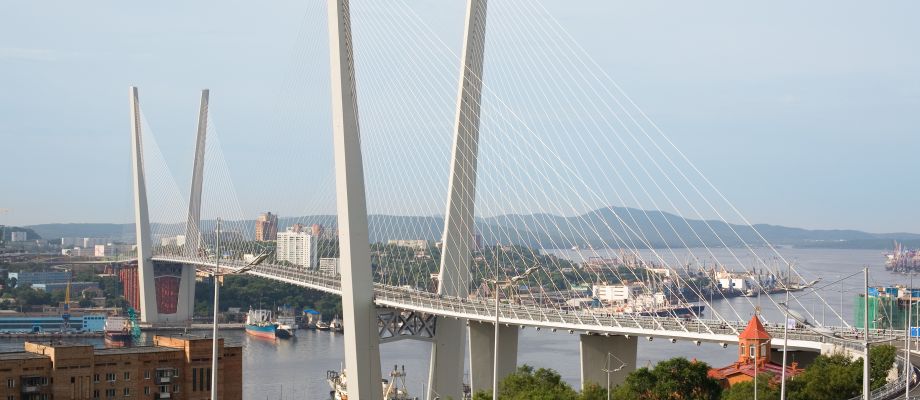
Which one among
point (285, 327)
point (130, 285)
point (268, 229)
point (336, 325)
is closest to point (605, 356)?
point (285, 327)

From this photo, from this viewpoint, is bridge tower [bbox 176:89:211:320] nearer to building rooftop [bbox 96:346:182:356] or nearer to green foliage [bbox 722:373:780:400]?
building rooftop [bbox 96:346:182:356]

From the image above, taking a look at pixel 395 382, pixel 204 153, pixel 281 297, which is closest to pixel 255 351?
pixel 204 153

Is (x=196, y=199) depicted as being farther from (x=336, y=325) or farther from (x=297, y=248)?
(x=336, y=325)

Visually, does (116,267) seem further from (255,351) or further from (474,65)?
(474,65)

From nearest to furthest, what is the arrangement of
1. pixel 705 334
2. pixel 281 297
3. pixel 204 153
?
pixel 705 334 → pixel 204 153 → pixel 281 297

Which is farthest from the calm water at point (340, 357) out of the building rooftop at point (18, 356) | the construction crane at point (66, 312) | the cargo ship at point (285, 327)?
the building rooftop at point (18, 356)

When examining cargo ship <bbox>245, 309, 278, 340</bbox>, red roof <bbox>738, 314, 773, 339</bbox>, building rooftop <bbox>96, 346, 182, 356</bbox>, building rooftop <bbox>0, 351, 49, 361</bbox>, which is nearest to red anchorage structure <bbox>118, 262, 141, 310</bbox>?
cargo ship <bbox>245, 309, 278, 340</bbox>

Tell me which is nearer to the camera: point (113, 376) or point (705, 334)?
point (705, 334)

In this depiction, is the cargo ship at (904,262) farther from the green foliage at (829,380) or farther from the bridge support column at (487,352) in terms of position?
the green foliage at (829,380)
